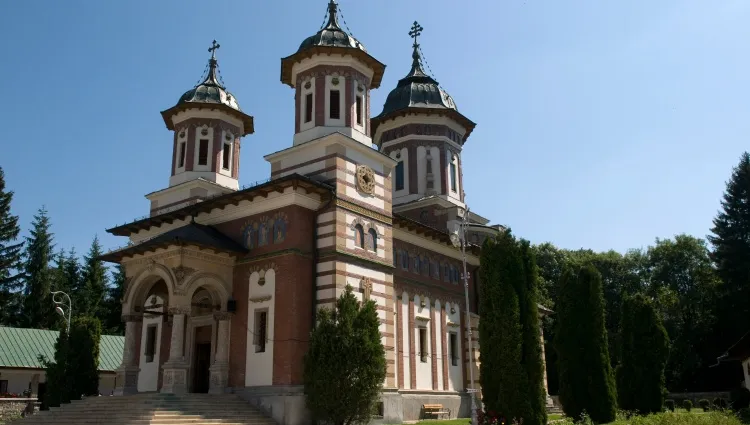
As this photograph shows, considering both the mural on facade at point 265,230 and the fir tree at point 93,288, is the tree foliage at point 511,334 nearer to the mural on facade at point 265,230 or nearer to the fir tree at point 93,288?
the mural on facade at point 265,230

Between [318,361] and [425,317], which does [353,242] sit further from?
[425,317]

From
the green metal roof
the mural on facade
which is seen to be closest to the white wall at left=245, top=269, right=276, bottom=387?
the mural on facade

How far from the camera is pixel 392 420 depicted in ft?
80.1

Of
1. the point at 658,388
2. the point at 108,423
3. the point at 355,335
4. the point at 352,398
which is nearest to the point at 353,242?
the point at 355,335

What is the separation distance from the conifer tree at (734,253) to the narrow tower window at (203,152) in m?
34.6

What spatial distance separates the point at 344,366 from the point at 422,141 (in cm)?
1872

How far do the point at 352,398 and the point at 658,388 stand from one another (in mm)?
12213

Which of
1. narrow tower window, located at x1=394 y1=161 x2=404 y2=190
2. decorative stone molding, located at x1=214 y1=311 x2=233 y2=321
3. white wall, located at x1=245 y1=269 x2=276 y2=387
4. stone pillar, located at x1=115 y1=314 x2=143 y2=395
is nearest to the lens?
white wall, located at x1=245 y1=269 x2=276 y2=387

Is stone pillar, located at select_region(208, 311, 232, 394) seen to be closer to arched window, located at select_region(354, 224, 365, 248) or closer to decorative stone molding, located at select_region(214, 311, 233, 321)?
decorative stone molding, located at select_region(214, 311, 233, 321)

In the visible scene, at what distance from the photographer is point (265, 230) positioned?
24.5 metres

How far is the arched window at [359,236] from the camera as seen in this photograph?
2491cm

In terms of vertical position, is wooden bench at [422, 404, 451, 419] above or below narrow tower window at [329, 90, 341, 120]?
below

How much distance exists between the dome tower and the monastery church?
4301mm

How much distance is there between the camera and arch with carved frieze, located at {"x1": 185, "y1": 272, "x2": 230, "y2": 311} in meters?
23.2
